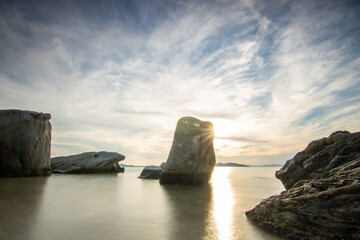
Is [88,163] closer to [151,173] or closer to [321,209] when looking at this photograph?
[151,173]

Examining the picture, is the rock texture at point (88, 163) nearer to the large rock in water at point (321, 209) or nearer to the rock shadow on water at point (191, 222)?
the rock shadow on water at point (191, 222)

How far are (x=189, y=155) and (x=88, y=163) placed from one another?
52.1 feet

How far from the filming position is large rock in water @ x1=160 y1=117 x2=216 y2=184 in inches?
468

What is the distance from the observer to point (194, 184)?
39.5ft

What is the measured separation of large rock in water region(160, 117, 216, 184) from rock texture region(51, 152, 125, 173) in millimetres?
13643

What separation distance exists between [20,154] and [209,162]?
14620 millimetres

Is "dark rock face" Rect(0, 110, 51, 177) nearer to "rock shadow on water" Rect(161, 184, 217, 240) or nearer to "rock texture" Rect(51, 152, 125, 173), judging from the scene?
"rock texture" Rect(51, 152, 125, 173)

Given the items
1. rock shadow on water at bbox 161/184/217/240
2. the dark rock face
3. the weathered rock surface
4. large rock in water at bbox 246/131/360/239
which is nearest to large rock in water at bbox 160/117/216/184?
the weathered rock surface

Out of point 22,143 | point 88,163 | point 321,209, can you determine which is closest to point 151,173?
point 88,163

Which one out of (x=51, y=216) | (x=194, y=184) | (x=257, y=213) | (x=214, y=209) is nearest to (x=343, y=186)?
(x=257, y=213)

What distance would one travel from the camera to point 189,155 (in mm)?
11867

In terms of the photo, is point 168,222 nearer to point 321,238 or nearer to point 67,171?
point 321,238

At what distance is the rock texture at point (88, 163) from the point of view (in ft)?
72.5

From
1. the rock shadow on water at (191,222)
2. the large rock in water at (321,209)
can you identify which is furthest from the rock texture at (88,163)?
the large rock in water at (321,209)
